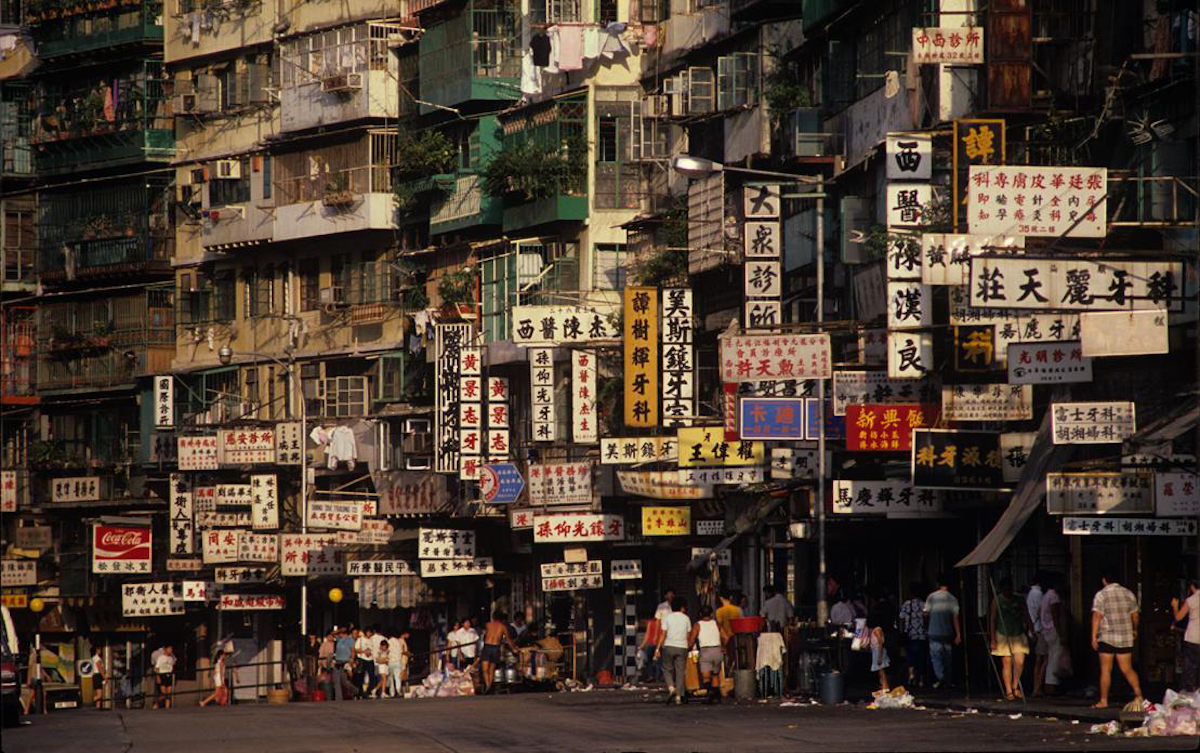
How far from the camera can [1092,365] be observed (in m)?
31.9

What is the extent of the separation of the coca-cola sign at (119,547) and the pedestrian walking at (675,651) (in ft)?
117

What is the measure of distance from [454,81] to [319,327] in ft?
32.1

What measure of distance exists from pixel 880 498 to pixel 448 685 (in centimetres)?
1433

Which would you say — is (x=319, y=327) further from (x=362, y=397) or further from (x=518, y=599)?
(x=518, y=599)

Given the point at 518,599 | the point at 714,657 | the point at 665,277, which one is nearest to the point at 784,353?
the point at 714,657

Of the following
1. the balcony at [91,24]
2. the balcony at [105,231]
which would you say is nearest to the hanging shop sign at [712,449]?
the balcony at [105,231]

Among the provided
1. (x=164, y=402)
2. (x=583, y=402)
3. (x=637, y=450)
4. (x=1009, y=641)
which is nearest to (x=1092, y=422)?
(x=1009, y=641)

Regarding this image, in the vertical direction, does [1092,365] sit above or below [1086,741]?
above

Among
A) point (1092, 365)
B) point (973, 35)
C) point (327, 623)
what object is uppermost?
point (973, 35)

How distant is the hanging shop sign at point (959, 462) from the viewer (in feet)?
109

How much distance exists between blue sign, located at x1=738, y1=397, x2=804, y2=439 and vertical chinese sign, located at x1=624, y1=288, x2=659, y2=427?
9470mm

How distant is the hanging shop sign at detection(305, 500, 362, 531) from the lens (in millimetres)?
57938

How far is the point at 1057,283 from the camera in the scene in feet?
92.4

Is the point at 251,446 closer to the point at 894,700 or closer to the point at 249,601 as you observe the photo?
the point at 249,601
